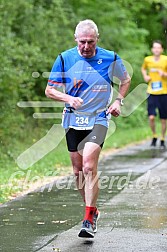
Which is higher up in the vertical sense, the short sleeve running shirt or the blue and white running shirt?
the blue and white running shirt

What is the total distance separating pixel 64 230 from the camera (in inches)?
277

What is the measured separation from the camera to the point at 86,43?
6.82 meters

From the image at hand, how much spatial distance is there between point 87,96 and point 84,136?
41cm

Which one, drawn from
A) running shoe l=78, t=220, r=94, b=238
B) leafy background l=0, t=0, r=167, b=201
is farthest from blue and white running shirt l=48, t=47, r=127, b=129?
leafy background l=0, t=0, r=167, b=201

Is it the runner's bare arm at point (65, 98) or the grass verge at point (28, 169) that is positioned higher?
the runner's bare arm at point (65, 98)

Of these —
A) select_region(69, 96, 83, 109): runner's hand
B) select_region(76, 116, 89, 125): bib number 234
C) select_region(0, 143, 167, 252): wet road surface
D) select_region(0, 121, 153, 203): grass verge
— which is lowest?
select_region(0, 121, 153, 203): grass verge

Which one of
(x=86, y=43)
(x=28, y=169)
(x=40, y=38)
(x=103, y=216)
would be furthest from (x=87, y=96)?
(x=40, y=38)

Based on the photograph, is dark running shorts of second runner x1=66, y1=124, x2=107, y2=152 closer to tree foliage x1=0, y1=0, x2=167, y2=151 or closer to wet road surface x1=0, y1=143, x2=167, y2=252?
wet road surface x1=0, y1=143, x2=167, y2=252

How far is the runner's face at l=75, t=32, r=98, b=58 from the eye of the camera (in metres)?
6.80

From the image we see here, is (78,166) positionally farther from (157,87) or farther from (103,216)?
(157,87)

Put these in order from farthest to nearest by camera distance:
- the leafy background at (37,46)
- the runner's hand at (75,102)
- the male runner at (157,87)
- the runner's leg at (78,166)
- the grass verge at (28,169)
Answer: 1. the male runner at (157,87)
2. the leafy background at (37,46)
3. the grass verge at (28,169)
4. the runner's leg at (78,166)
5. the runner's hand at (75,102)

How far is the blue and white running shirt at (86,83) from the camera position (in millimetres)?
6926

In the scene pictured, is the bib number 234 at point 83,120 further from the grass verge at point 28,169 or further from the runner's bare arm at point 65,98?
the grass verge at point 28,169

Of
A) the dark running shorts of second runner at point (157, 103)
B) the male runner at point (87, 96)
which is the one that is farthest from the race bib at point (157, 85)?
the male runner at point (87, 96)
